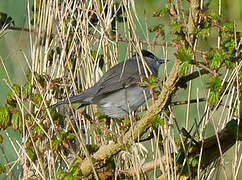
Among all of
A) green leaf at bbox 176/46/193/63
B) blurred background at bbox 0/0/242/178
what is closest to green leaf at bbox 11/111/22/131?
blurred background at bbox 0/0/242/178

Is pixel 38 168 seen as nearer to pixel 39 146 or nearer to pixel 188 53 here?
pixel 39 146

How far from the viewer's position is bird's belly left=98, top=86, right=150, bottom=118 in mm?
2295

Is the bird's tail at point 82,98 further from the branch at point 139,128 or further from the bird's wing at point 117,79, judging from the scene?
the branch at point 139,128

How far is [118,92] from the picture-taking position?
253 cm

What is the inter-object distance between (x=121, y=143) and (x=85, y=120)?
17.8 inches

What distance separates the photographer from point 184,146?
68.7 inches

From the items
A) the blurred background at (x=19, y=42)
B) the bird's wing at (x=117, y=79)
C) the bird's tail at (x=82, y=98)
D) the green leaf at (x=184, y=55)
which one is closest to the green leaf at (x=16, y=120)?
the bird's tail at (x=82, y=98)

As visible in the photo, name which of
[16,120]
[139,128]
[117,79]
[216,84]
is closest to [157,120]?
[139,128]

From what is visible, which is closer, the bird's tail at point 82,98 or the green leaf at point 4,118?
the green leaf at point 4,118

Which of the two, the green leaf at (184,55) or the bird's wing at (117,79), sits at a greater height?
the green leaf at (184,55)

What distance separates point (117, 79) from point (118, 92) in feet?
0.50

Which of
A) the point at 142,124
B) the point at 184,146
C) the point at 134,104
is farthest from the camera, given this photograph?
the point at 134,104

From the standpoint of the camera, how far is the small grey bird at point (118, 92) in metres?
2.19

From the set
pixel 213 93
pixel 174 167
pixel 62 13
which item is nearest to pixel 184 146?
pixel 174 167
